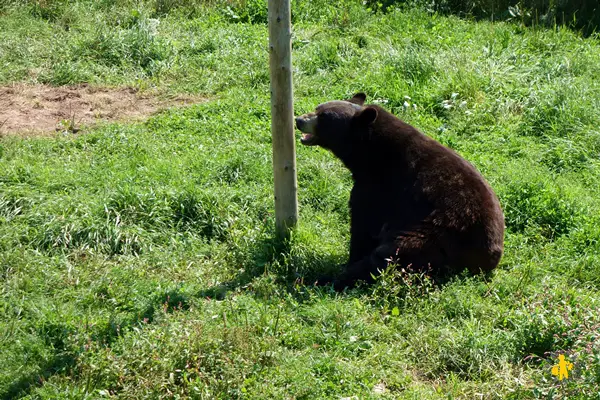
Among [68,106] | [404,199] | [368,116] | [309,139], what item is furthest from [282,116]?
[68,106]

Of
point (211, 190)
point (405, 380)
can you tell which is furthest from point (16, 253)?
point (405, 380)

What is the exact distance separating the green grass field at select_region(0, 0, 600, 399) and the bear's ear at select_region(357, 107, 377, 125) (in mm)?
1212

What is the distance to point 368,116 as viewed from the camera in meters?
7.43

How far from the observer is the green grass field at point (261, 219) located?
5.69 meters

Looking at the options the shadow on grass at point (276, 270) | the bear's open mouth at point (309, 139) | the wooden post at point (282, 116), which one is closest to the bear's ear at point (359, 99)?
the bear's open mouth at point (309, 139)

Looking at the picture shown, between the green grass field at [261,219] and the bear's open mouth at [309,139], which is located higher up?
the bear's open mouth at [309,139]

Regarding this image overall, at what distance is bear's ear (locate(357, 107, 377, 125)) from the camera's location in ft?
24.2

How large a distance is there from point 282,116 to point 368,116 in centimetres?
83

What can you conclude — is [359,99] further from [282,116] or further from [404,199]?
[404,199]

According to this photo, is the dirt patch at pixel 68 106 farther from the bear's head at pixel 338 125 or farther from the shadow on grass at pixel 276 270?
the shadow on grass at pixel 276 270

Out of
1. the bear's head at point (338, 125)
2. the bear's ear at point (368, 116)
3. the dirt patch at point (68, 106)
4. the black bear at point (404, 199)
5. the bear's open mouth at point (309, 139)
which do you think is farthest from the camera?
the dirt patch at point (68, 106)

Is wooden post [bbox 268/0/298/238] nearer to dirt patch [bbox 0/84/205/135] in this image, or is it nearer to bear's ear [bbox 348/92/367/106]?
bear's ear [bbox 348/92/367/106]

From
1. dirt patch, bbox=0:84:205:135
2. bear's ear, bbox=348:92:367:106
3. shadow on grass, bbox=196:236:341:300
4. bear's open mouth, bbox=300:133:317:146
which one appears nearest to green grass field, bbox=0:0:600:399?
shadow on grass, bbox=196:236:341:300

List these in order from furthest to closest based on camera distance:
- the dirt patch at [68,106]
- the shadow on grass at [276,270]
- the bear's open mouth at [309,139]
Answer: the dirt patch at [68,106], the bear's open mouth at [309,139], the shadow on grass at [276,270]
